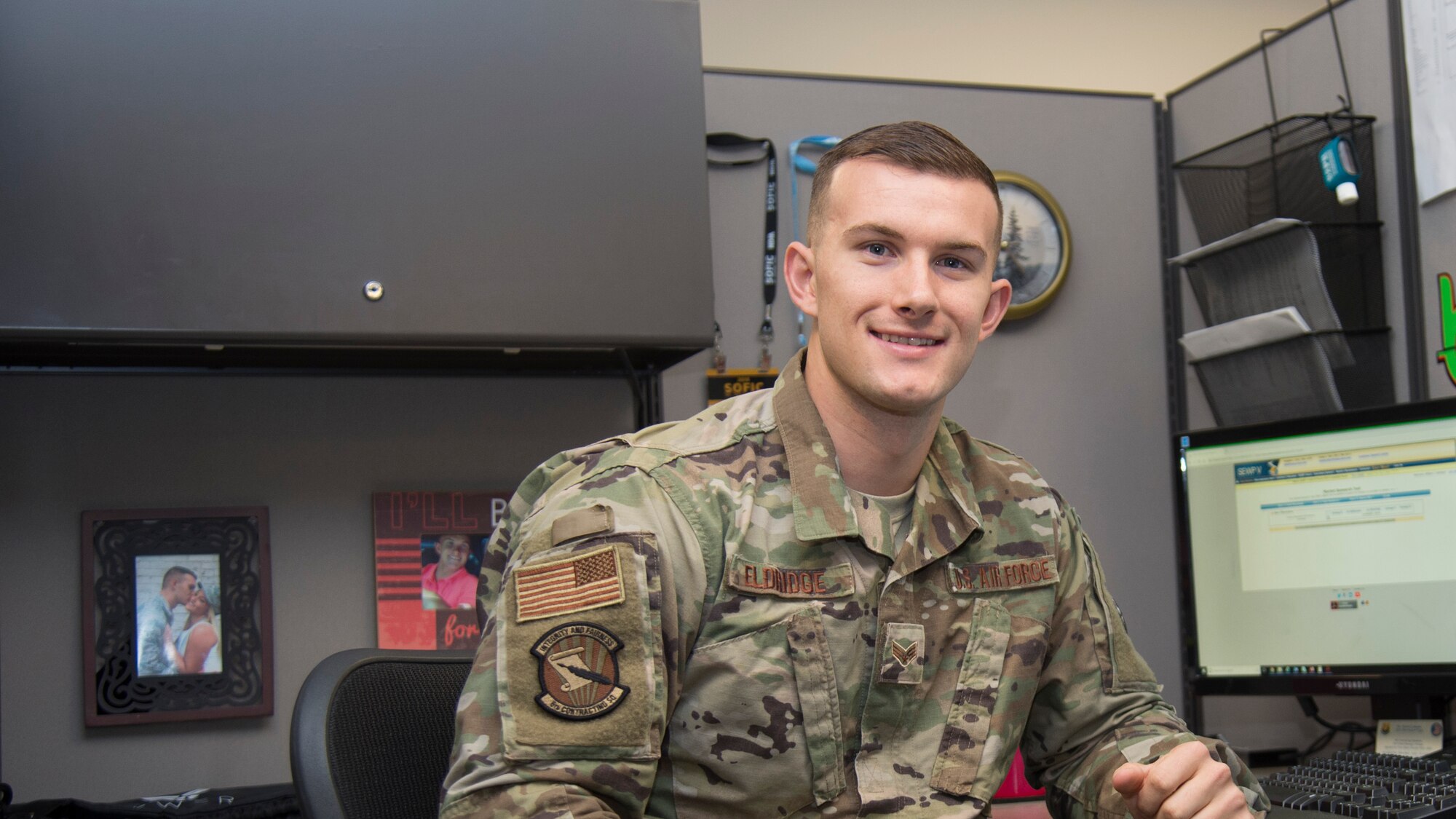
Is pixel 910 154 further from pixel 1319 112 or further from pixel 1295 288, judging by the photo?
pixel 1319 112

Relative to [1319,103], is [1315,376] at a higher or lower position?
lower

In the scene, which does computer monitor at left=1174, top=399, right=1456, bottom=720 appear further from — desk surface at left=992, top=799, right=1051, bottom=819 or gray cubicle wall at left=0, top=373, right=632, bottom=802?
gray cubicle wall at left=0, top=373, right=632, bottom=802

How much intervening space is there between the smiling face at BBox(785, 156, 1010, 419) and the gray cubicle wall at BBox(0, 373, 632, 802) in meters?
0.69

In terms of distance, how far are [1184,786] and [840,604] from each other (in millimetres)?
277

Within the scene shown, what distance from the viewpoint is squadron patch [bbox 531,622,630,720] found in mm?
808

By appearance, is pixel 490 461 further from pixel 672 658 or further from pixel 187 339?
pixel 672 658

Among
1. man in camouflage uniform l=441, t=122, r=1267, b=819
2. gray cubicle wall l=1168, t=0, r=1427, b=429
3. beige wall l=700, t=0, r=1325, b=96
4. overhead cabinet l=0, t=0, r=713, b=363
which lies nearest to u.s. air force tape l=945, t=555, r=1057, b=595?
man in camouflage uniform l=441, t=122, r=1267, b=819

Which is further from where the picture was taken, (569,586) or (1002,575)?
(1002,575)

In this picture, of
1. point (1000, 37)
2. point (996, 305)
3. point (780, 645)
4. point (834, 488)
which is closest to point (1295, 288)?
point (996, 305)

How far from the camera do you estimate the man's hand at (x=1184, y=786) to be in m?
0.86

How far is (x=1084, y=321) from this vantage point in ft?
6.03

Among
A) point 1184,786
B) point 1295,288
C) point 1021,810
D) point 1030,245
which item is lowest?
point 1021,810

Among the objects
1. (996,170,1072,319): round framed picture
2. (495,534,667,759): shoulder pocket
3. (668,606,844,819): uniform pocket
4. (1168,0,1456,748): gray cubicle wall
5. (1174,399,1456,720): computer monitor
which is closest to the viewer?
(495,534,667,759): shoulder pocket

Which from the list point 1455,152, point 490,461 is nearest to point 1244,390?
point 1455,152
